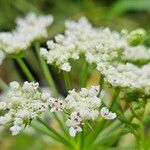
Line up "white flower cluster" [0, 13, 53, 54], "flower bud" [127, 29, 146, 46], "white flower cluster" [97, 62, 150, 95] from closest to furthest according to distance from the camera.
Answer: "white flower cluster" [97, 62, 150, 95] → "flower bud" [127, 29, 146, 46] → "white flower cluster" [0, 13, 53, 54]

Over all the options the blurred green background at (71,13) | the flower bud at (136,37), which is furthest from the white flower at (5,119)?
the blurred green background at (71,13)

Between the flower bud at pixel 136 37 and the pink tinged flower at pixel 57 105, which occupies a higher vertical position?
the flower bud at pixel 136 37

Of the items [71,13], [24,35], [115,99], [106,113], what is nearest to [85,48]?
[115,99]

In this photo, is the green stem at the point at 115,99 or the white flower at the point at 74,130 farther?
the green stem at the point at 115,99

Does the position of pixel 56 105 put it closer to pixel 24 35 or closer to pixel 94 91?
pixel 94 91

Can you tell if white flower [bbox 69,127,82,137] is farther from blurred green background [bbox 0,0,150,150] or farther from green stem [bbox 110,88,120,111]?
blurred green background [bbox 0,0,150,150]

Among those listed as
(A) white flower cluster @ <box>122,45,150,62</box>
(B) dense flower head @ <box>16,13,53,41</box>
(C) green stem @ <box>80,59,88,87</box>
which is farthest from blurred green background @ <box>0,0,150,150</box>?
(C) green stem @ <box>80,59,88,87</box>

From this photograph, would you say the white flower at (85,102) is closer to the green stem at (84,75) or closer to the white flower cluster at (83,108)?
the white flower cluster at (83,108)

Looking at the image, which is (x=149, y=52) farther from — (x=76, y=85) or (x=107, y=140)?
(x=76, y=85)
